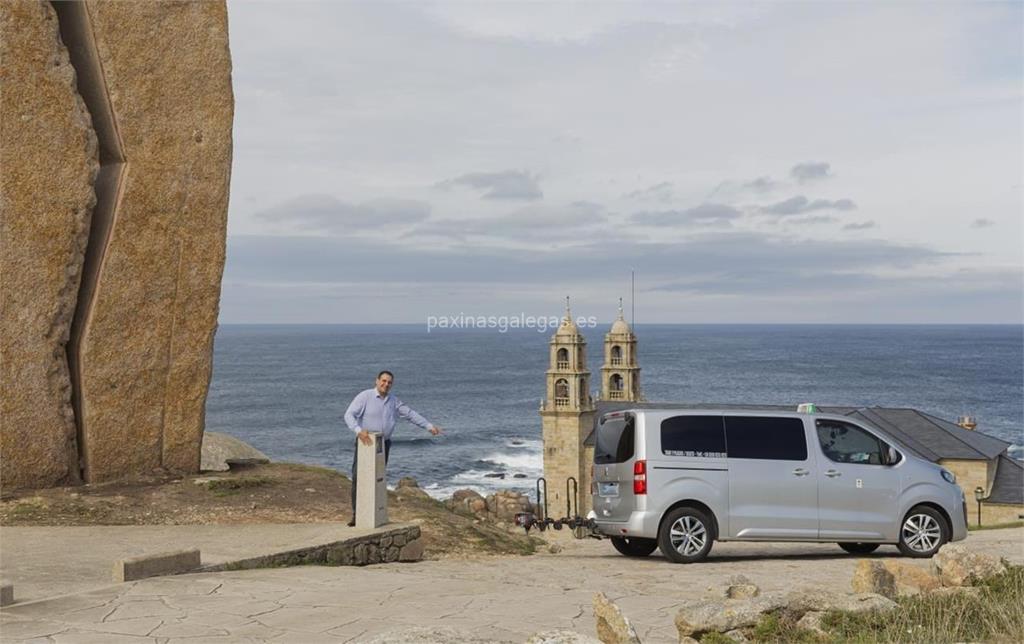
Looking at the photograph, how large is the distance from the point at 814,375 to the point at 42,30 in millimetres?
158226

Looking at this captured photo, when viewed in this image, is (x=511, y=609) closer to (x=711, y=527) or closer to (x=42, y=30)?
(x=711, y=527)

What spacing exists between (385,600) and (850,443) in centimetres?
662

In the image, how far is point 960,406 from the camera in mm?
115250

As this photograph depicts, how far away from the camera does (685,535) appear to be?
12484 mm

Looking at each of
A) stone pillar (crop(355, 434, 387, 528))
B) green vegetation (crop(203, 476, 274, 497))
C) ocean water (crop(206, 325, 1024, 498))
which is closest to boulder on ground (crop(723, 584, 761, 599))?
stone pillar (crop(355, 434, 387, 528))

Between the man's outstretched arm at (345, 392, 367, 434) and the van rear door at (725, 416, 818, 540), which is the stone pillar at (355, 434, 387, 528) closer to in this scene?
the man's outstretched arm at (345, 392, 367, 434)

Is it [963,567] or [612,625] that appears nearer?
[612,625]

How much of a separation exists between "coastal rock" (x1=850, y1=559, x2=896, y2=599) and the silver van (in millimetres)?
3629

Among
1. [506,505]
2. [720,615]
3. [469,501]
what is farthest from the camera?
[506,505]

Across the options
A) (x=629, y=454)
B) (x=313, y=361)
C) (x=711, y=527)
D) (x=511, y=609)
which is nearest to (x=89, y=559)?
(x=511, y=609)

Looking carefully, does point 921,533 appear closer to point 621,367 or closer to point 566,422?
point 566,422

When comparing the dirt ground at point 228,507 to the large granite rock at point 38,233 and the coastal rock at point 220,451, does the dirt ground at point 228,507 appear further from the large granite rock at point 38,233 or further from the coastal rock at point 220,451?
the coastal rock at point 220,451

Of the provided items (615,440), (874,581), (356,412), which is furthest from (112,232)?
(874,581)

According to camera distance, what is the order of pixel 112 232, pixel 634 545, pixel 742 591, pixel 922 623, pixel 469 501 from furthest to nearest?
pixel 469 501, pixel 112 232, pixel 634 545, pixel 742 591, pixel 922 623
